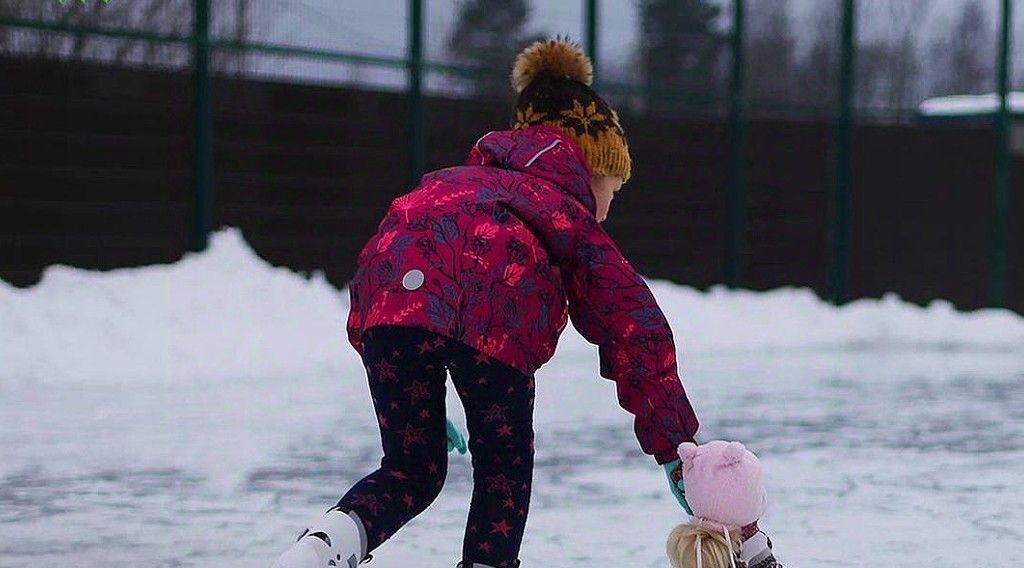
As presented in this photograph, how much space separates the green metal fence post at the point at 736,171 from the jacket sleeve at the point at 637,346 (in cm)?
1064

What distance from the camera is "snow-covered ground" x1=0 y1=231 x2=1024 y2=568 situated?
4.09 meters

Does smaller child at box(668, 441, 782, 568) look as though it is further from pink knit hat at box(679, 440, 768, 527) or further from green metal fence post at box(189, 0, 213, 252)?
green metal fence post at box(189, 0, 213, 252)

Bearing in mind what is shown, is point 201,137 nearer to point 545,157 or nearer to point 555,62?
point 555,62

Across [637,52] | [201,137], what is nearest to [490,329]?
[201,137]

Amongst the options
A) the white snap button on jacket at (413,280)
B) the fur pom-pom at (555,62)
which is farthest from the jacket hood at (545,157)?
the white snap button on jacket at (413,280)

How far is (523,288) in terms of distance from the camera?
2.70 m

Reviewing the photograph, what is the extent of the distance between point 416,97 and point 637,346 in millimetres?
8576

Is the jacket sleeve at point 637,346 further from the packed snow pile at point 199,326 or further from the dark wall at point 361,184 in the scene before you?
the dark wall at point 361,184

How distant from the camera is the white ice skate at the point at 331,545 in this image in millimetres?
2607

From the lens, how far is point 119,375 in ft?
26.6

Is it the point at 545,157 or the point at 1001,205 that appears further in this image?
the point at 1001,205

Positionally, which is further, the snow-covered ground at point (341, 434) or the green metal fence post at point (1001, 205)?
the green metal fence post at point (1001, 205)

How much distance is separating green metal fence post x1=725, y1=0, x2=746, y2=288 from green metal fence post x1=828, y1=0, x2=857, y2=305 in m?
1.13

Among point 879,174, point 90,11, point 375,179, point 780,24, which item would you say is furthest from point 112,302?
point 879,174
